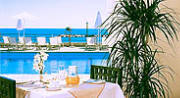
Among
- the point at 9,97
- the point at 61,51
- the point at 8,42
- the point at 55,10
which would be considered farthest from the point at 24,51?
the point at 9,97

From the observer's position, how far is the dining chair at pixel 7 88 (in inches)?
91.2

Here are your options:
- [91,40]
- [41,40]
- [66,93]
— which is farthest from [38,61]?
[41,40]

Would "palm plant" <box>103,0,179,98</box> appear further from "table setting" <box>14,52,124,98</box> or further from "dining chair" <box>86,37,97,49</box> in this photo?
"dining chair" <box>86,37,97,49</box>

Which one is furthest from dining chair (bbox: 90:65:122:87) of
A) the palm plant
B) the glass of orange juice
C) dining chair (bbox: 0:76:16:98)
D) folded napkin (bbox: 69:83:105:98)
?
dining chair (bbox: 0:76:16:98)

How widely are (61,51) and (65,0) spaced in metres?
5.15

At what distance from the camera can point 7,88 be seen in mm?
2391

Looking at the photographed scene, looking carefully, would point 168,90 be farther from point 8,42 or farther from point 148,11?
point 8,42

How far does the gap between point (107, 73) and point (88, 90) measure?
26.4 inches

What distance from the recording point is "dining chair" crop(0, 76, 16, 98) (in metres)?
2.32

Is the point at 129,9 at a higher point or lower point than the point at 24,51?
higher

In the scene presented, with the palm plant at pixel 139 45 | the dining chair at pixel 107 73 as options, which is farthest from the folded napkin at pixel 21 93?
the palm plant at pixel 139 45

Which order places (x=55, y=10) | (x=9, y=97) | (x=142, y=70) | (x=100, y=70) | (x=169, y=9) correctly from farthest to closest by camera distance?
(x=55, y=10)
(x=169, y=9)
(x=142, y=70)
(x=100, y=70)
(x=9, y=97)

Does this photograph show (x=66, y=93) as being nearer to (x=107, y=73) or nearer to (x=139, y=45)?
(x=107, y=73)

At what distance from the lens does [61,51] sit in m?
11.6
